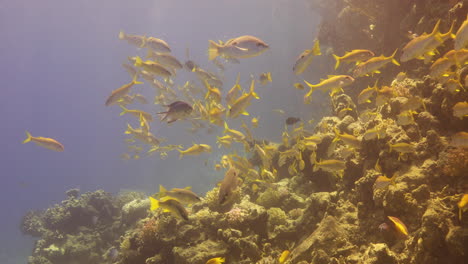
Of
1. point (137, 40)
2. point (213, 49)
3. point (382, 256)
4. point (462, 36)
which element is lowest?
point (382, 256)

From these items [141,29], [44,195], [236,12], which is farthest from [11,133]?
[236,12]

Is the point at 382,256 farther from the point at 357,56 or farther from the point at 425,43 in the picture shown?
the point at 357,56

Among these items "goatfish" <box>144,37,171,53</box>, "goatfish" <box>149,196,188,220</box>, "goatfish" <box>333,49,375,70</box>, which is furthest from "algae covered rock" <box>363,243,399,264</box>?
"goatfish" <box>144,37,171,53</box>

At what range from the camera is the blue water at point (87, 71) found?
2282 inches

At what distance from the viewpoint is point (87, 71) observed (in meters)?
109

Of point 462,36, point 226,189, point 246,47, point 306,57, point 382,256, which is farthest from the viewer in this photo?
point 306,57

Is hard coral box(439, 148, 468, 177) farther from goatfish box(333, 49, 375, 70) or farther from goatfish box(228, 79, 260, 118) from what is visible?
goatfish box(228, 79, 260, 118)

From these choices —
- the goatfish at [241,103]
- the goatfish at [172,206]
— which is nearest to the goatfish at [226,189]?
the goatfish at [172,206]

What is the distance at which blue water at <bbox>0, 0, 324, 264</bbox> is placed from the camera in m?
58.0

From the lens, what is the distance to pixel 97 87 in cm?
11231

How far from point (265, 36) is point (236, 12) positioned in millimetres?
21256

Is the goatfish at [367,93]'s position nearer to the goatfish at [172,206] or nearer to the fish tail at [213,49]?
the fish tail at [213,49]

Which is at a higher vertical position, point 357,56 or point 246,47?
point 246,47

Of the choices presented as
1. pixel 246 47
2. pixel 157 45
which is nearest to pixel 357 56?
pixel 246 47
